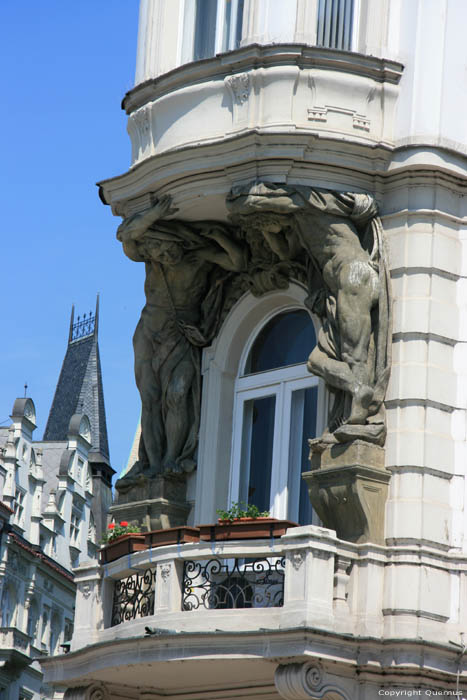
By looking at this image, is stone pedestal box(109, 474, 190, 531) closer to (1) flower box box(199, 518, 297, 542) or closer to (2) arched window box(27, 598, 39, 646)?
(1) flower box box(199, 518, 297, 542)

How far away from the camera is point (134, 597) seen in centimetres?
1825

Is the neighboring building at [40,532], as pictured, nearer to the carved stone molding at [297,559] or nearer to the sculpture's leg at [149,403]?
the sculpture's leg at [149,403]

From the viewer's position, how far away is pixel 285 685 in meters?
16.4

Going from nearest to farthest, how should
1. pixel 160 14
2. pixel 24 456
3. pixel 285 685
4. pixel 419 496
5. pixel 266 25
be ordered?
pixel 285 685
pixel 419 496
pixel 266 25
pixel 160 14
pixel 24 456

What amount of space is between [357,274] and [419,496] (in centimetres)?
263

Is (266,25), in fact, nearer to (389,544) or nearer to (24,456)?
(389,544)

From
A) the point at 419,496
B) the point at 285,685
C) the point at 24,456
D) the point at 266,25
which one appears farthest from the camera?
the point at 24,456

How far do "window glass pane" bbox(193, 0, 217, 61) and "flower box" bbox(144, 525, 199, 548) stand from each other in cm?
620

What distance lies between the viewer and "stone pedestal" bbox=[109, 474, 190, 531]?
65.4 ft

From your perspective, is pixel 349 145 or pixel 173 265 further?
pixel 173 265

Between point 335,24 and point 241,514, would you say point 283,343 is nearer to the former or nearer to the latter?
point 241,514

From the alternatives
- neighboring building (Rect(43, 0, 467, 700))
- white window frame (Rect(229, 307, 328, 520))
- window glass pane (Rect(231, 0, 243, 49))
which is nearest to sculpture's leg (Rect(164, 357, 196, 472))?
neighboring building (Rect(43, 0, 467, 700))

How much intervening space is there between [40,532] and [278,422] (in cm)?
4169

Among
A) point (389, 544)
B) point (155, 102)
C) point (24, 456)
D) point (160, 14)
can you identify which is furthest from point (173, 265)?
point (24, 456)
